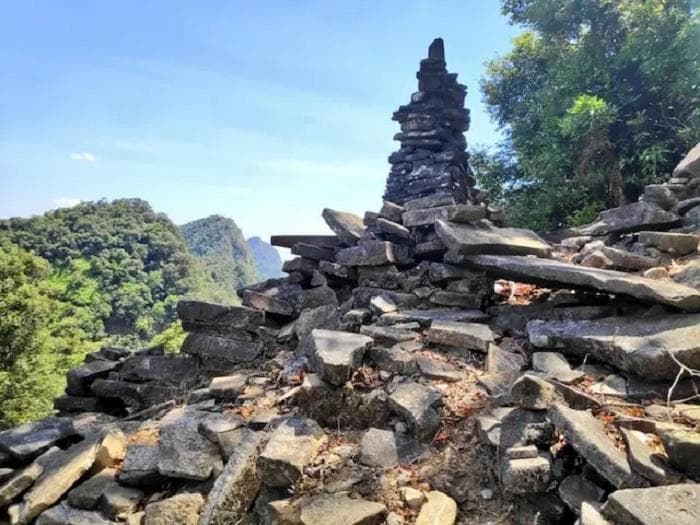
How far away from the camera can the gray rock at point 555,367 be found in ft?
9.89

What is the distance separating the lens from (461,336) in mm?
3746

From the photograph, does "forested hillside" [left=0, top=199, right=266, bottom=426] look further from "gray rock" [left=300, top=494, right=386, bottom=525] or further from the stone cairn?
"gray rock" [left=300, top=494, right=386, bottom=525]

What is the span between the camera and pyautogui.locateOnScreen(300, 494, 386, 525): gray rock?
2.25 metres

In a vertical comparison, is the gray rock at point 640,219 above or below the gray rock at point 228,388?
above

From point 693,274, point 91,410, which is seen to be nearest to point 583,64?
point 693,274

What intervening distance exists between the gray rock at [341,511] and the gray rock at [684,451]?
1378mm

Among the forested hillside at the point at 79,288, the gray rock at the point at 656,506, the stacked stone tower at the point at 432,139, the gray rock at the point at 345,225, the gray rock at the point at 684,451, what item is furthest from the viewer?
the forested hillside at the point at 79,288

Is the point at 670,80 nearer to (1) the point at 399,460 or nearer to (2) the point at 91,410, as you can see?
(1) the point at 399,460

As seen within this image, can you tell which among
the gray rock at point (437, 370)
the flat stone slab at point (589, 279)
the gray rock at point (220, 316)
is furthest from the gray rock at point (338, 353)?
the flat stone slab at point (589, 279)

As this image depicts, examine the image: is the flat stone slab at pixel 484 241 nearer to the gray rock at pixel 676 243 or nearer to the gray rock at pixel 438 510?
the gray rock at pixel 676 243

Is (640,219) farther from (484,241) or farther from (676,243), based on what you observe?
(484,241)

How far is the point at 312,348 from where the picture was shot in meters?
3.81

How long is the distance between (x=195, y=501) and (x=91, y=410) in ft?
11.3

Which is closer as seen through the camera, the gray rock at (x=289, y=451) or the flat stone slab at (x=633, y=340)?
the gray rock at (x=289, y=451)
